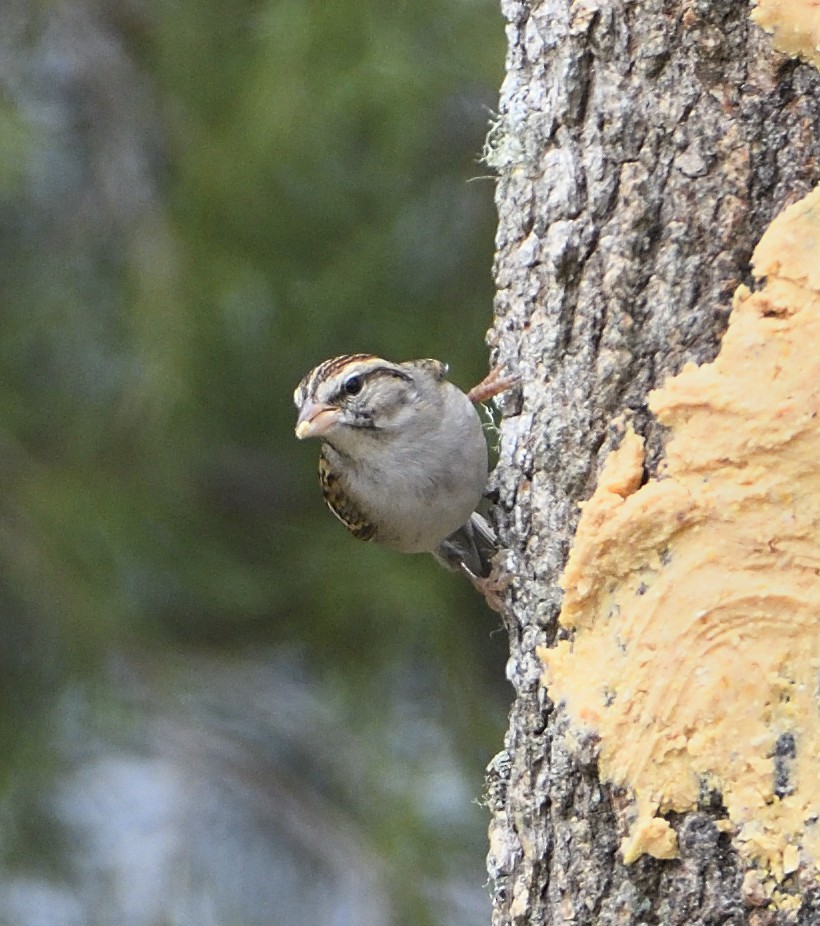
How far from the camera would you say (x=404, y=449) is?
316cm

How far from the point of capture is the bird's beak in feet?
9.79

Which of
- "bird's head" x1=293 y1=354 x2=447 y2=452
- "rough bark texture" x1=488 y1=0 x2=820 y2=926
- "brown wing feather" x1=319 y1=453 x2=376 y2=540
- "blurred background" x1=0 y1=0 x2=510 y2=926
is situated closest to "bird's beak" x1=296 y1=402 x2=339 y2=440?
"bird's head" x1=293 y1=354 x2=447 y2=452

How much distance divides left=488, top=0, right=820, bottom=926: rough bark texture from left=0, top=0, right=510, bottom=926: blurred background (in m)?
1.68

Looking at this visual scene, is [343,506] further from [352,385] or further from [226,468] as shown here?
[226,468]

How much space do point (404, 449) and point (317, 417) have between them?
0.24 m

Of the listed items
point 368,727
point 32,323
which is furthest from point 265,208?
point 368,727

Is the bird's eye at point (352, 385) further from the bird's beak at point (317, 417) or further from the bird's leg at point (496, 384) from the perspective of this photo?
the bird's leg at point (496, 384)

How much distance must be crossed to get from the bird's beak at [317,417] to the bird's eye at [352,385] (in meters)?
0.05

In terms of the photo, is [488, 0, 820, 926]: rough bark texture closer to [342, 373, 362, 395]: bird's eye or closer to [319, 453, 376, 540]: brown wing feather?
[342, 373, 362, 395]: bird's eye

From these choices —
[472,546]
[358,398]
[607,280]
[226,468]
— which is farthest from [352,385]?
[226,468]

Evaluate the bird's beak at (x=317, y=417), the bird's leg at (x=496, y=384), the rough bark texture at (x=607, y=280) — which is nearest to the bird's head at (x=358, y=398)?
the bird's beak at (x=317, y=417)

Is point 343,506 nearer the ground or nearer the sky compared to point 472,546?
nearer the sky

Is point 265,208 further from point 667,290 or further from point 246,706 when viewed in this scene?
point 667,290

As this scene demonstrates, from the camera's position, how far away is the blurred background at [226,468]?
13.3 feet
